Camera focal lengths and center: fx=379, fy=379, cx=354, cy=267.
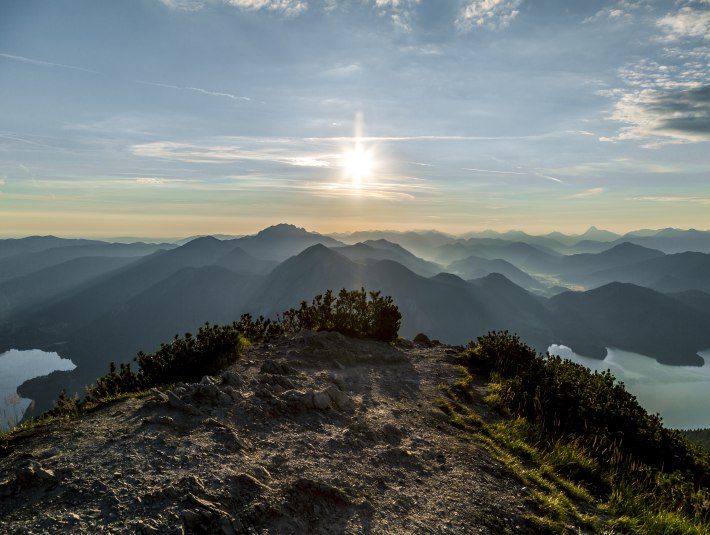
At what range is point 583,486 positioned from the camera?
8648 millimetres

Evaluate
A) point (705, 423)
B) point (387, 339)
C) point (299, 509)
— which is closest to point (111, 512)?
point (299, 509)

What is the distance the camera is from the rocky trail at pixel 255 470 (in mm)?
5535

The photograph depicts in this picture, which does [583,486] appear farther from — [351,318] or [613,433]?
[351,318]

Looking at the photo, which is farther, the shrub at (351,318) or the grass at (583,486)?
the shrub at (351,318)

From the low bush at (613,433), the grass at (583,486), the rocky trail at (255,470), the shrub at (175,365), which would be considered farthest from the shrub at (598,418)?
the shrub at (175,365)

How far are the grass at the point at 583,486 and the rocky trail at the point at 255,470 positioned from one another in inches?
18.8

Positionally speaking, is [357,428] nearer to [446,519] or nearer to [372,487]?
[372,487]

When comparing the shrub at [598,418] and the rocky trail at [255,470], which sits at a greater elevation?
the rocky trail at [255,470]

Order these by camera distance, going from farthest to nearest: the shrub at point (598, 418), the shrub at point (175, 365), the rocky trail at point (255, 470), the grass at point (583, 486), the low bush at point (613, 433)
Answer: the shrub at point (175, 365) < the shrub at point (598, 418) < the low bush at point (613, 433) < the grass at point (583, 486) < the rocky trail at point (255, 470)

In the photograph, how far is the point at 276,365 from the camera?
1359 centimetres

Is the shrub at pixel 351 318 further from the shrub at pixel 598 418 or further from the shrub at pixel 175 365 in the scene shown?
the shrub at pixel 598 418

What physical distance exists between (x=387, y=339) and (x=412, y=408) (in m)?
9.57

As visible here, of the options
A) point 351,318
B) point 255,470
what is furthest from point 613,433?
point 351,318

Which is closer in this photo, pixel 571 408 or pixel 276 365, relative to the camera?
pixel 571 408
